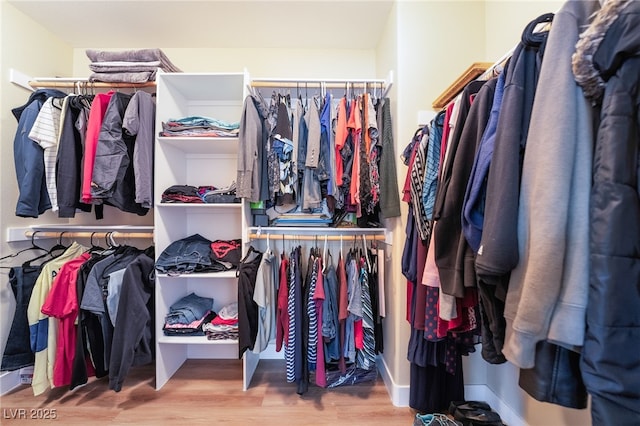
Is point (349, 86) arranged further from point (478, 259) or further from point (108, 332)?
point (108, 332)

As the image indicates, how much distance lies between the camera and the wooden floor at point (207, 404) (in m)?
1.44

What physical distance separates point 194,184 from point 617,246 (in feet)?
7.43

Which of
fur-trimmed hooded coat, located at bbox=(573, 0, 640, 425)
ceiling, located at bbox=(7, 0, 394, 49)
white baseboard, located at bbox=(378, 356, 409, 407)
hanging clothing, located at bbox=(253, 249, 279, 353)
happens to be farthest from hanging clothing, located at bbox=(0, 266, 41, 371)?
fur-trimmed hooded coat, located at bbox=(573, 0, 640, 425)

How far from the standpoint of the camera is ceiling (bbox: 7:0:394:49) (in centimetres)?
171

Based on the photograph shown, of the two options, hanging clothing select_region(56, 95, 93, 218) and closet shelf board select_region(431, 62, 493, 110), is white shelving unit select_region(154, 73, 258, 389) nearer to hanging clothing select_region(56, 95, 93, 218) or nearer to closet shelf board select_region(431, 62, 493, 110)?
hanging clothing select_region(56, 95, 93, 218)

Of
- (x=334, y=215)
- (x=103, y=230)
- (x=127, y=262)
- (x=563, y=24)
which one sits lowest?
(x=127, y=262)

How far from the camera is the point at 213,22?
1.85m

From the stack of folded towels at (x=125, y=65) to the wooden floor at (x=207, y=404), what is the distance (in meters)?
2.05

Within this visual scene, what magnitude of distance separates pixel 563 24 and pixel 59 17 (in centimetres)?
287

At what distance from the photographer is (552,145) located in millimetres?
585

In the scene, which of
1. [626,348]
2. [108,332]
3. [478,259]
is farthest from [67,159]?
[626,348]

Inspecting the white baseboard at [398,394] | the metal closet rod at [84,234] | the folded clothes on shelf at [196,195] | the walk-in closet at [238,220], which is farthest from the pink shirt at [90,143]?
the white baseboard at [398,394]

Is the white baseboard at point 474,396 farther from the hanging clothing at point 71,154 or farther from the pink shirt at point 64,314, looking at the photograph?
the hanging clothing at point 71,154

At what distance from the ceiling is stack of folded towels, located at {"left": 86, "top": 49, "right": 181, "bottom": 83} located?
12.3 inches
